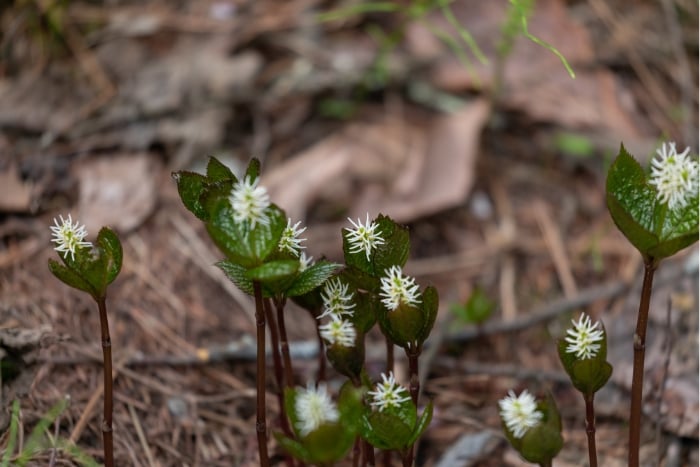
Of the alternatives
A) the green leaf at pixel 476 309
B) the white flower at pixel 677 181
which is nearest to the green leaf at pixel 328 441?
the white flower at pixel 677 181

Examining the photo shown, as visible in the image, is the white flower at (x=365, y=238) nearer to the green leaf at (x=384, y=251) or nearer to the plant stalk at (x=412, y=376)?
the green leaf at (x=384, y=251)

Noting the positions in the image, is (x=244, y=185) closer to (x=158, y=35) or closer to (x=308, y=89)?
(x=308, y=89)

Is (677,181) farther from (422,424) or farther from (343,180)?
(343,180)

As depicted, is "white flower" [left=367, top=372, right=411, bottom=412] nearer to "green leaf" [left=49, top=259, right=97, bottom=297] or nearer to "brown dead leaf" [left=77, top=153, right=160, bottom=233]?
"green leaf" [left=49, top=259, right=97, bottom=297]

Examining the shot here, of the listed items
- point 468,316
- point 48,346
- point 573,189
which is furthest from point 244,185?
point 573,189

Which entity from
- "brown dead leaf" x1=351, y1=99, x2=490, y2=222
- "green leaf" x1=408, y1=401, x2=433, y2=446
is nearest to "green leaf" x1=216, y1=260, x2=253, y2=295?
"green leaf" x1=408, y1=401, x2=433, y2=446

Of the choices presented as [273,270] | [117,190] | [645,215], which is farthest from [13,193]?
[645,215]
